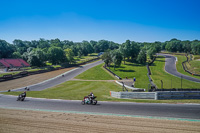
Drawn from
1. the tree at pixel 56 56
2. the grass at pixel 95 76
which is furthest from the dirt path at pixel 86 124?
the tree at pixel 56 56

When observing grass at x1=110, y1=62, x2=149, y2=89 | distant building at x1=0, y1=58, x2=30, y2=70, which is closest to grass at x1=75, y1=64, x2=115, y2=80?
grass at x1=110, y1=62, x2=149, y2=89

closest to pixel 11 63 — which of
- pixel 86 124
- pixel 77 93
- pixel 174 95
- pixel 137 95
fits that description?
pixel 77 93

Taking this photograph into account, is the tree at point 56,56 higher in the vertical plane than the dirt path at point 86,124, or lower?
higher

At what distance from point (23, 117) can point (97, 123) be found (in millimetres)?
7591

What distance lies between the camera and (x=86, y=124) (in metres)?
12.3

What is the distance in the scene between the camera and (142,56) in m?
89.2

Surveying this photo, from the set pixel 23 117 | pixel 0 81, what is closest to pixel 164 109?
pixel 23 117

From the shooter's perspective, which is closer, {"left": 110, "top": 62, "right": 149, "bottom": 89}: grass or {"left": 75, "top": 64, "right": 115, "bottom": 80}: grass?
{"left": 110, "top": 62, "right": 149, "bottom": 89}: grass

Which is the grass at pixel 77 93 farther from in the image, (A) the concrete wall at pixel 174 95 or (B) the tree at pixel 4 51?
(B) the tree at pixel 4 51

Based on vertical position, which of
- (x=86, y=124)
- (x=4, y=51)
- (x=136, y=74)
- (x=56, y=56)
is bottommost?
(x=86, y=124)

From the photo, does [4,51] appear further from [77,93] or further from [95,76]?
[77,93]

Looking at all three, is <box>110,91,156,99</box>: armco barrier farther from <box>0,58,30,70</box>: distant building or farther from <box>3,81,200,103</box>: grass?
<box>0,58,30,70</box>: distant building

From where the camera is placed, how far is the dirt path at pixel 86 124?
1114 cm

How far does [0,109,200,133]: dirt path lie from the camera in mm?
11141
